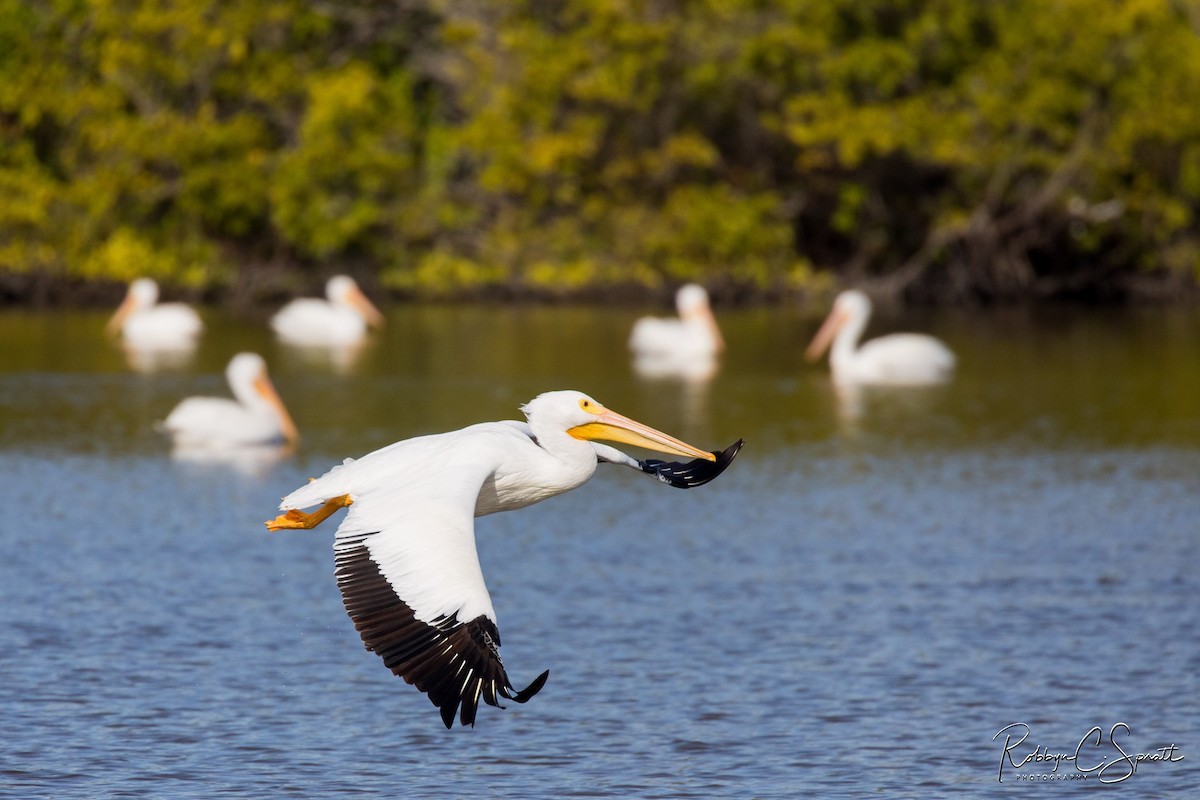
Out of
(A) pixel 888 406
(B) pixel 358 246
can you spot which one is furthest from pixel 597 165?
(A) pixel 888 406

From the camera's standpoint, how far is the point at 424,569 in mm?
5910

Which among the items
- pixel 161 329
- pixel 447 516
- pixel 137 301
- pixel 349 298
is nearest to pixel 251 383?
pixel 161 329

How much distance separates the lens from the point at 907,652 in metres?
8.55

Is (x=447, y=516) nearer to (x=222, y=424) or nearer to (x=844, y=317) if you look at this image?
(x=222, y=424)

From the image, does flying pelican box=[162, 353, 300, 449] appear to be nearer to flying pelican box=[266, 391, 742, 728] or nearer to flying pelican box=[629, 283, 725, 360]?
flying pelican box=[266, 391, 742, 728]

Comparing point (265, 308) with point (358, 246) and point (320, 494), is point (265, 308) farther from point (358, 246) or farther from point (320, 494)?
point (320, 494)

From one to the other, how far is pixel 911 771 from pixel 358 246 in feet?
95.4

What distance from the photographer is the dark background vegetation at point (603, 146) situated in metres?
31.8

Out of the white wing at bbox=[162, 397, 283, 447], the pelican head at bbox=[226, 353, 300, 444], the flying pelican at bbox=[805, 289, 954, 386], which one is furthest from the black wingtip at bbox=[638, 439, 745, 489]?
the flying pelican at bbox=[805, 289, 954, 386]

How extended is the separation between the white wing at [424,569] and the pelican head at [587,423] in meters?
0.43

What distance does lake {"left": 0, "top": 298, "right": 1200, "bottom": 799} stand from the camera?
7.00 m
